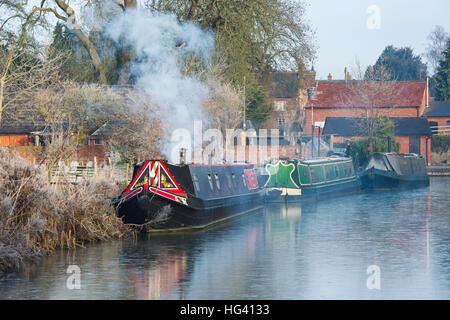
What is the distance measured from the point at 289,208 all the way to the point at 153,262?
49.9ft

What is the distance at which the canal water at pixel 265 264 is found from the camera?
1419cm

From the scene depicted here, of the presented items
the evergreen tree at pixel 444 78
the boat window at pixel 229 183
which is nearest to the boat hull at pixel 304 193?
the boat window at pixel 229 183

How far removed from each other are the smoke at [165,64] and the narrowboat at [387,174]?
1159 centimetres

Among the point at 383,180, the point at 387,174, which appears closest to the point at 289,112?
the point at 387,174

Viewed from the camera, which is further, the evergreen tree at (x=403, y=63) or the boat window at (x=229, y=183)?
the evergreen tree at (x=403, y=63)

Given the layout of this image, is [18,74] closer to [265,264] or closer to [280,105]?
[265,264]

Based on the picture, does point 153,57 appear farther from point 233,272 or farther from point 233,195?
point 233,272

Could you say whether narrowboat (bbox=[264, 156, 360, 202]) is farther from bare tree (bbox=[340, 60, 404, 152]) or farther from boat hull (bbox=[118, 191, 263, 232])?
bare tree (bbox=[340, 60, 404, 152])

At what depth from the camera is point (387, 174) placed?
44.4m

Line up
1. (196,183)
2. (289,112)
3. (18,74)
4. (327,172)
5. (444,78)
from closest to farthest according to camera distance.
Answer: (196,183), (18,74), (327,172), (444,78), (289,112)

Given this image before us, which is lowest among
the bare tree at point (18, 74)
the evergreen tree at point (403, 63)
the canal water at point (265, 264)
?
the canal water at point (265, 264)

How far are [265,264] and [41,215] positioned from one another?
5203mm

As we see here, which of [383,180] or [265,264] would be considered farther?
[383,180]

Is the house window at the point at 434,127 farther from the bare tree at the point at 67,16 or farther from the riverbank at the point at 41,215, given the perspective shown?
the riverbank at the point at 41,215
